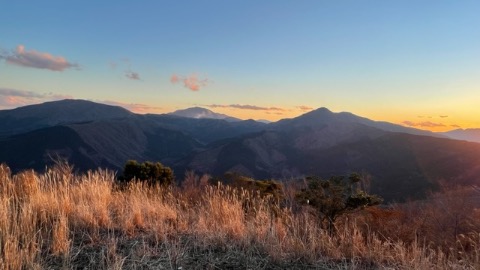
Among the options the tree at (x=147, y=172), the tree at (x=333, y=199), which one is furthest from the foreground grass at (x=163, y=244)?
the tree at (x=147, y=172)

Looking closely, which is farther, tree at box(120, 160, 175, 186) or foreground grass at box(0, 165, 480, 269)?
tree at box(120, 160, 175, 186)

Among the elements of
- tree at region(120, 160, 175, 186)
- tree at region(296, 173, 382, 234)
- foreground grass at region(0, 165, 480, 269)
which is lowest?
tree at region(120, 160, 175, 186)

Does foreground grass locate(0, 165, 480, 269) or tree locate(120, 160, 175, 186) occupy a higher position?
foreground grass locate(0, 165, 480, 269)

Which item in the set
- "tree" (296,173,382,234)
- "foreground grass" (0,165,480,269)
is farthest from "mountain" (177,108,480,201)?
"foreground grass" (0,165,480,269)

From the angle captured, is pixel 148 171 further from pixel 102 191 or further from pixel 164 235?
pixel 164 235

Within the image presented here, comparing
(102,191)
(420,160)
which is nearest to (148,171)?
(102,191)

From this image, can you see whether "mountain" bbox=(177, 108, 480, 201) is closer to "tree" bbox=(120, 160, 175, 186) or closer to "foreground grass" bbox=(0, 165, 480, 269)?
"tree" bbox=(120, 160, 175, 186)

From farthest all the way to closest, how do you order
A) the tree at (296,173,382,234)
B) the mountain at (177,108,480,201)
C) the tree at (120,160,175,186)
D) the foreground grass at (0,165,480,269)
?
the mountain at (177,108,480,201), the tree at (120,160,175,186), the tree at (296,173,382,234), the foreground grass at (0,165,480,269)

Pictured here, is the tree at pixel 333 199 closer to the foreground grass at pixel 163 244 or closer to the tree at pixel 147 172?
the foreground grass at pixel 163 244

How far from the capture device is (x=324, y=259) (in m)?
4.60

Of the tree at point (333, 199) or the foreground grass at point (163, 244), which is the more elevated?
the foreground grass at point (163, 244)

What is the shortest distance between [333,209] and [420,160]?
416 feet

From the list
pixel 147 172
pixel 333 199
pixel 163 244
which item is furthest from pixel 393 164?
pixel 163 244

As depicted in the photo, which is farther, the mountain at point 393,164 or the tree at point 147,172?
the mountain at point 393,164
